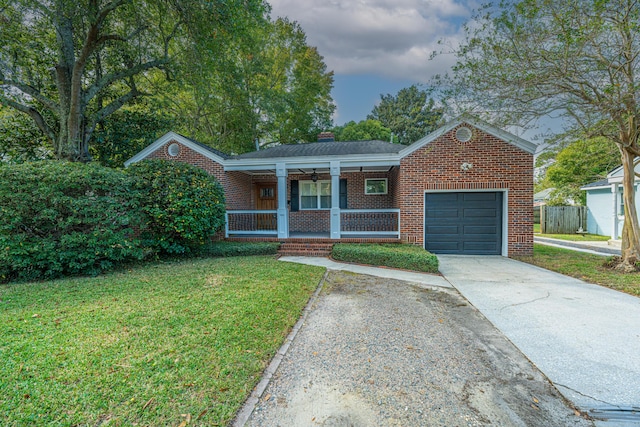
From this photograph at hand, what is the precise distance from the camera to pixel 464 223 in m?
9.38

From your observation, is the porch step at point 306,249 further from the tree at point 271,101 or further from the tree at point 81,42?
the tree at point 271,101

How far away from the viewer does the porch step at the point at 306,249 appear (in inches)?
366

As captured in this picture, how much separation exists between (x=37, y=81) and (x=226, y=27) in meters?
8.14

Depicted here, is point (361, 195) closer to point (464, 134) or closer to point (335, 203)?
point (335, 203)

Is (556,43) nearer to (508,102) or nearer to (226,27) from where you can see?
(508,102)

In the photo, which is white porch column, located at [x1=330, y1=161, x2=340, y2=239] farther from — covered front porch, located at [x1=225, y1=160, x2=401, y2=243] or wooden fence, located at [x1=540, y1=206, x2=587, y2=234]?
wooden fence, located at [x1=540, y1=206, x2=587, y2=234]

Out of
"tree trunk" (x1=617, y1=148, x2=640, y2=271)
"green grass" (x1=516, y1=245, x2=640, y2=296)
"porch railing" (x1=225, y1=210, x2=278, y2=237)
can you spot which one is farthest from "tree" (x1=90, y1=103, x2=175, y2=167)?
"tree trunk" (x1=617, y1=148, x2=640, y2=271)

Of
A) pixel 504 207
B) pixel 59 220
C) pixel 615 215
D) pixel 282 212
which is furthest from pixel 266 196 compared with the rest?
pixel 615 215

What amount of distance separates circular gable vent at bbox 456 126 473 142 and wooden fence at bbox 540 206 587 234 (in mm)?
11943

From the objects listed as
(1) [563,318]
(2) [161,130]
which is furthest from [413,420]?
(2) [161,130]

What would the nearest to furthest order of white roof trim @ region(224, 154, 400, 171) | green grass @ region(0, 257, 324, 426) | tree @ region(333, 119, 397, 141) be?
green grass @ region(0, 257, 324, 426), white roof trim @ region(224, 154, 400, 171), tree @ region(333, 119, 397, 141)

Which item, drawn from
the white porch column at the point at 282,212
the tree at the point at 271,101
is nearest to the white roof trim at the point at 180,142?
the white porch column at the point at 282,212

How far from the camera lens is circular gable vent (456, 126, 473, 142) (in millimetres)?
8922

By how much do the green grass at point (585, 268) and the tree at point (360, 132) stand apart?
16535mm
